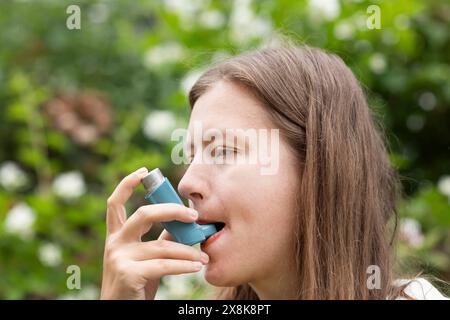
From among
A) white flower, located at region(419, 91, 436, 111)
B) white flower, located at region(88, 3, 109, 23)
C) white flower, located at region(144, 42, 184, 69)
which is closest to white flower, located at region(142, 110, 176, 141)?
white flower, located at region(144, 42, 184, 69)

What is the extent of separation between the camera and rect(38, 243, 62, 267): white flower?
285 centimetres

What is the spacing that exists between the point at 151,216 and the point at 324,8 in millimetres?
1965

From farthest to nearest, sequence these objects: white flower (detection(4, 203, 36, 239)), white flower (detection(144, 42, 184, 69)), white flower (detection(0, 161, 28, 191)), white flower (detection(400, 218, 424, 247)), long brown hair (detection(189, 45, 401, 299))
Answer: white flower (detection(144, 42, 184, 69)) < white flower (detection(0, 161, 28, 191)) < white flower (detection(4, 203, 36, 239)) < white flower (detection(400, 218, 424, 247)) < long brown hair (detection(189, 45, 401, 299))

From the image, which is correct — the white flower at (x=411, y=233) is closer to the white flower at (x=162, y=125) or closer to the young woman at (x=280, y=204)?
the young woman at (x=280, y=204)

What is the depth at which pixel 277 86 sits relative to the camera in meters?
1.67

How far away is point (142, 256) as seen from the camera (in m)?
1.47

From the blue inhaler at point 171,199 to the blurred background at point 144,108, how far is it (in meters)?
1.11

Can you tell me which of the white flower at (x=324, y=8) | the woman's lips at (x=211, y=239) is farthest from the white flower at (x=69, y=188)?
the woman's lips at (x=211, y=239)

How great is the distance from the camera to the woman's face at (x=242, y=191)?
1.54 meters

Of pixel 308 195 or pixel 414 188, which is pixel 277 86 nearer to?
pixel 308 195

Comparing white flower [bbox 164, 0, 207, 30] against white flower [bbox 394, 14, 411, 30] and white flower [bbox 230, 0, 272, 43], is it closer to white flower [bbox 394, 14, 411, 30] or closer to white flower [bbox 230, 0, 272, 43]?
white flower [bbox 230, 0, 272, 43]

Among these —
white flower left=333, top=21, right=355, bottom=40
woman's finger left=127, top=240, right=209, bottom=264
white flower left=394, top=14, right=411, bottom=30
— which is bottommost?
woman's finger left=127, top=240, right=209, bottom=264

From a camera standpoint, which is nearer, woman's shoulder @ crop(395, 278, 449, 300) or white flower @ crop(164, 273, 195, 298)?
woman's shoulder @ crop(395, 278, 449, 300)

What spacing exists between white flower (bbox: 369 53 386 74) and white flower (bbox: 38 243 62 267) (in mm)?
1671
